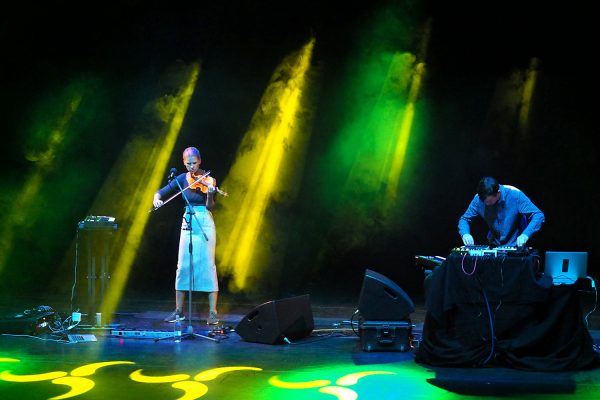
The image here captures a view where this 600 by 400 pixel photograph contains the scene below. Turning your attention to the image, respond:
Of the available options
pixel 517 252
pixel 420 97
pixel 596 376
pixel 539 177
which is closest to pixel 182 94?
pixel 420 97

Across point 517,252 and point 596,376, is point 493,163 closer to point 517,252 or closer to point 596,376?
point 517,252

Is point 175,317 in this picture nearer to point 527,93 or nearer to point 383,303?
point 383,303

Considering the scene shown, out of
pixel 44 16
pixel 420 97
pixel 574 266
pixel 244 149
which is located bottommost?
pixel 574 266

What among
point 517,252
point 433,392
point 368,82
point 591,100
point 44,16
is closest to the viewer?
point 433,392

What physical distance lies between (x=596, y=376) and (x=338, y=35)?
5.68 meters

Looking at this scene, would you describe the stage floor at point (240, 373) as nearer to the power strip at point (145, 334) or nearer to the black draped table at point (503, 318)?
the power strip at point (145, 334)

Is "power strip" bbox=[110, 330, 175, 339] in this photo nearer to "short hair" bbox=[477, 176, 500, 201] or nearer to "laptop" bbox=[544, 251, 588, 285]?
"short hair" bbox=[477, 176, 500, 201]

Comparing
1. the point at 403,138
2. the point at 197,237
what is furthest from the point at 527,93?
the point at 197,237

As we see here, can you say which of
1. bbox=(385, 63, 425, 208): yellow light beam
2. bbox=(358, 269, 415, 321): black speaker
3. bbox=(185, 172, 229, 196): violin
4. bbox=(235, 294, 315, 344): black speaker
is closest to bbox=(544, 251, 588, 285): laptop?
bbox=(358, 269, 415, 321): black speaker

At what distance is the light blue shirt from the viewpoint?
518 centimetres

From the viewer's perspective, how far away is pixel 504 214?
17.2 ft

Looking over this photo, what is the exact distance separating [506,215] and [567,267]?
2.42 feet

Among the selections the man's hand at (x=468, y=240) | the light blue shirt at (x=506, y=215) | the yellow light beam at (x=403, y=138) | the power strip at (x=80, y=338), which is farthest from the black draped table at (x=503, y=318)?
the yellow light beam at (x=403, y=138)

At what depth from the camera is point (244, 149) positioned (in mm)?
8617
